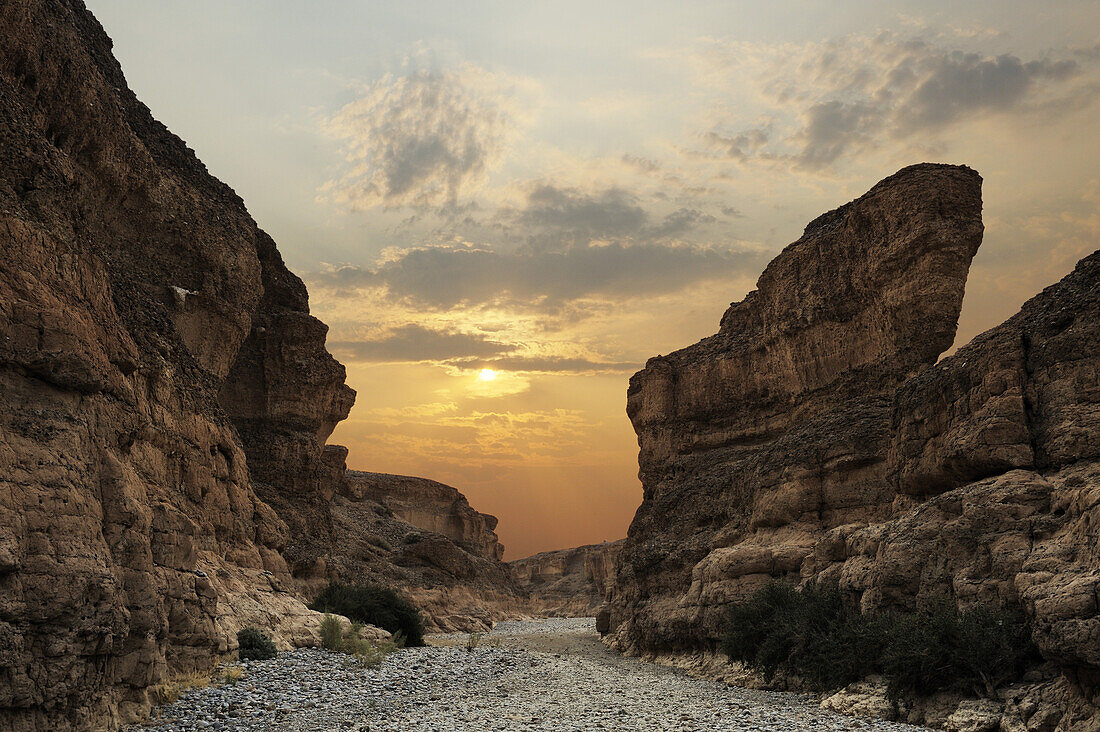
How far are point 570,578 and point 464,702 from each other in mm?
111232

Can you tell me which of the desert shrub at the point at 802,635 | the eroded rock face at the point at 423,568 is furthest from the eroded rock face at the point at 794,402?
the eroded rock face at the point at 423,568

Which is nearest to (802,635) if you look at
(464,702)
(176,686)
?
(464,702)

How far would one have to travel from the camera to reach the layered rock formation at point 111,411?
9.43 m

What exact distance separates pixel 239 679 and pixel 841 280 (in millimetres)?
30642

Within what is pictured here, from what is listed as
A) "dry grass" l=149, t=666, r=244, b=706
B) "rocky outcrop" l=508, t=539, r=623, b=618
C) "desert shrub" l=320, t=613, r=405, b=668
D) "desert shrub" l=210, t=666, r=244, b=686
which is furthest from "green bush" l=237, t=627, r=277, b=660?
"rocky outcrop" l=508, t=539, r=623, b=618

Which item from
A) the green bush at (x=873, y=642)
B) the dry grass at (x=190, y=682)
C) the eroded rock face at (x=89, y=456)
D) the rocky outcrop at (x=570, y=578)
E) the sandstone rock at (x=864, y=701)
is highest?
the eroded rock face at (x=89, y=456)

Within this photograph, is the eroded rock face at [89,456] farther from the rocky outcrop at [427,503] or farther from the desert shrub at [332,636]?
the rocky outcrop at [427,503]

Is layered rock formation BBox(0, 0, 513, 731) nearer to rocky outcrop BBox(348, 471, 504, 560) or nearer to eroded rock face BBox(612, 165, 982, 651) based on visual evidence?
eroded rock face BBox(612, 165, 982, 651)

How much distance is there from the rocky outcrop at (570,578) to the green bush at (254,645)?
180 feet

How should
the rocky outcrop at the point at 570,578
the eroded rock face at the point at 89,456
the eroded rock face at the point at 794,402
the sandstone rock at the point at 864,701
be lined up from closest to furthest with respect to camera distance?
the eroded rock face at the point at 89,456
the sandstone rock at the point at 864,701
the eroded rock face at the point at 794,402
the rocky outcrop at the point at 570,578

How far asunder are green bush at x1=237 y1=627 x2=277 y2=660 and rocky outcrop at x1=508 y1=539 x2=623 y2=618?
54.8 metres

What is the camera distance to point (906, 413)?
20.7 meters

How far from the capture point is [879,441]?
23922 millimetres

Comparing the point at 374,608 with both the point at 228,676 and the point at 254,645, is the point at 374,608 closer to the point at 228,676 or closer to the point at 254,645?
A: the point at 254,645
